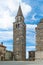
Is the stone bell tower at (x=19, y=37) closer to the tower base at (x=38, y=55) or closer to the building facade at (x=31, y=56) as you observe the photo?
the building facade at (x=31, y=56)

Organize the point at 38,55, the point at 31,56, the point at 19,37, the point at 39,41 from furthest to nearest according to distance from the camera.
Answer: the point at 19,37 → the point at 39,41 → the point at 31,56 → the point at 38,55

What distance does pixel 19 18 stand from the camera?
17.8 meters

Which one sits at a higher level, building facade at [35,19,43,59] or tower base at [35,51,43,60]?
building facade at [35,19,43,59]

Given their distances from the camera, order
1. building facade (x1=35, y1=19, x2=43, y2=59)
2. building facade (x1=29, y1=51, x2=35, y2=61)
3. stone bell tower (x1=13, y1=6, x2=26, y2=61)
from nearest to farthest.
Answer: building facade (x1=29, y1=51, x2=35, y2=61), building facade (x1=35, y1=19, x2=43, y2=59), stone bell tower (x1=13, y1=6, x2=26, y2=61)

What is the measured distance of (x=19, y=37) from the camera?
1728cm

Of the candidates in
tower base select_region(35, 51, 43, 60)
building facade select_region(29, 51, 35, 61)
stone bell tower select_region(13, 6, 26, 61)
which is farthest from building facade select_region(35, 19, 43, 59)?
stone bell tower select_region(13, 6, 26, 61)

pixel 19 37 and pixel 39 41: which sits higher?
pixel 19 37

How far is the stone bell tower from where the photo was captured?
15.8m

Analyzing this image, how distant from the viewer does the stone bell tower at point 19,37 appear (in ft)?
51.8

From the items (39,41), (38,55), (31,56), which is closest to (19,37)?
(39,41)

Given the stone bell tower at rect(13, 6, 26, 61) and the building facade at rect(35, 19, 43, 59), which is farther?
the stone bell tower at rect(13, 6, 26, 61)

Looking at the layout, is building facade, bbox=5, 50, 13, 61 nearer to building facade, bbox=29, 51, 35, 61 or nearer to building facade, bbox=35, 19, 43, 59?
building facade, bbox=29, 51, 35, 61

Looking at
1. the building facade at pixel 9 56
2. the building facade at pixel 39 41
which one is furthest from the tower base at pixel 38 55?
the building facade at pixel 9 56

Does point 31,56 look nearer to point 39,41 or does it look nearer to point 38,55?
point 38,55
